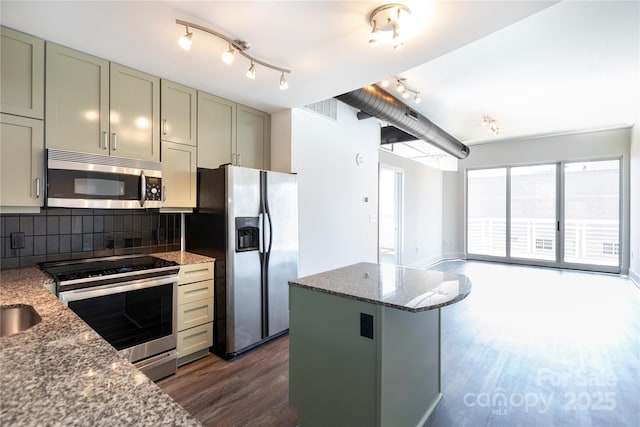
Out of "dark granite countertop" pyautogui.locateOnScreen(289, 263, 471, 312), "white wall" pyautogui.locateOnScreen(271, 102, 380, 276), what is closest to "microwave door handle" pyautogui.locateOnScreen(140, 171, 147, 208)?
"white wall" pyautogui.locateOnScreen(271, 102, 380, 276)

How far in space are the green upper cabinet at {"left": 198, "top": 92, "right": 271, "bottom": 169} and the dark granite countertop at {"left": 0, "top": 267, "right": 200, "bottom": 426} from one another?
84.9 inches

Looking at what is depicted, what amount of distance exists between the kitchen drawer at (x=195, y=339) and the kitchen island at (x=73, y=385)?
1.49m

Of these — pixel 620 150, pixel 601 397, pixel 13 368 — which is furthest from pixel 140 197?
pixel 620 150

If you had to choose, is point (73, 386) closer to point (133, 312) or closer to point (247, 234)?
point (133, 312)

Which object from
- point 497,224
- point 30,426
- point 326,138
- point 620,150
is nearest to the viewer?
point 30,426

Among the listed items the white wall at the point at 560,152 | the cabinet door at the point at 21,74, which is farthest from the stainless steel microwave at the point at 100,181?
the white wall at the point at 560,152

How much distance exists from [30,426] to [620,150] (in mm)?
8425

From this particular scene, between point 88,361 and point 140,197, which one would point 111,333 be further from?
point 88,361

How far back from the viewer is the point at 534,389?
229 cm

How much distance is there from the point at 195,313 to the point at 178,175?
4.13ft

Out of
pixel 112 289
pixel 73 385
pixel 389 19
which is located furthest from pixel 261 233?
pixel 73 385

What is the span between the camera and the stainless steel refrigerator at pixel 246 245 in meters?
2.75

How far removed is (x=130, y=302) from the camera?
2234mm

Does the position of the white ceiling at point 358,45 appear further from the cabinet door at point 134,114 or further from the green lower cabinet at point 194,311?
the green lower cabinet at point 194,311
